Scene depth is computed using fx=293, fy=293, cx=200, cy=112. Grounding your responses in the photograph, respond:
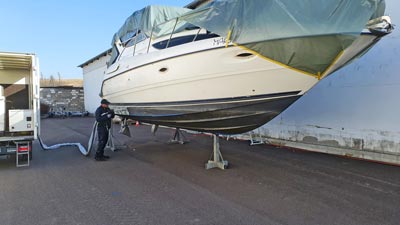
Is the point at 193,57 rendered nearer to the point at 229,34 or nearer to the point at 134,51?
the point at 229,34

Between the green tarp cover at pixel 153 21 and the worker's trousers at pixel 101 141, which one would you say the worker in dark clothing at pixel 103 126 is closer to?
the worker's trousers at pixel 101 141

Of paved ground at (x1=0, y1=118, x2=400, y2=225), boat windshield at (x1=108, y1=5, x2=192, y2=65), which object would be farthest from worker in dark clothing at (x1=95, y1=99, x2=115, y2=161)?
boat windshield at (x1=108, y1=5, x2=192, y2=65)

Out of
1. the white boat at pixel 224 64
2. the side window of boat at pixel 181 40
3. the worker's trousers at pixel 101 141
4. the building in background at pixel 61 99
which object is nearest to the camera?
the white boat at pixel 224 64

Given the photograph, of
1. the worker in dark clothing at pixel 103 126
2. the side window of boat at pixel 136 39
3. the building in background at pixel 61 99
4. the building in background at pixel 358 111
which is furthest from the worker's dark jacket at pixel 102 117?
the building in background at pixel 61 99

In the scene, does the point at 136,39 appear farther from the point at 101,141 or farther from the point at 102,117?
the point at 101,141

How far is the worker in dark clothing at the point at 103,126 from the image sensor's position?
23.2ft

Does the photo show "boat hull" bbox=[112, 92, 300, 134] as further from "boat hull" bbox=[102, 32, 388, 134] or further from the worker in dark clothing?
the worker in dark clothing

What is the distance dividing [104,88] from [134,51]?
186cm

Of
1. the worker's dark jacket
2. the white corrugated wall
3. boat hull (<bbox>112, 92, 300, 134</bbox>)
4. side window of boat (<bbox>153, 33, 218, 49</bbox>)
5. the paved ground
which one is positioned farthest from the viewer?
the worker's dark jacket

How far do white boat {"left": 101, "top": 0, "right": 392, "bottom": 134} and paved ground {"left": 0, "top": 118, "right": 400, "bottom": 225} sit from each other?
1.11 metres

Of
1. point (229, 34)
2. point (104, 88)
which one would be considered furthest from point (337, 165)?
point (104, 88)

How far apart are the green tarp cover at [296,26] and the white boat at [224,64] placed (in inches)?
0.5

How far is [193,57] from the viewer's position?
497 cm

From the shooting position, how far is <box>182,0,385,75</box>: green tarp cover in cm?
372
